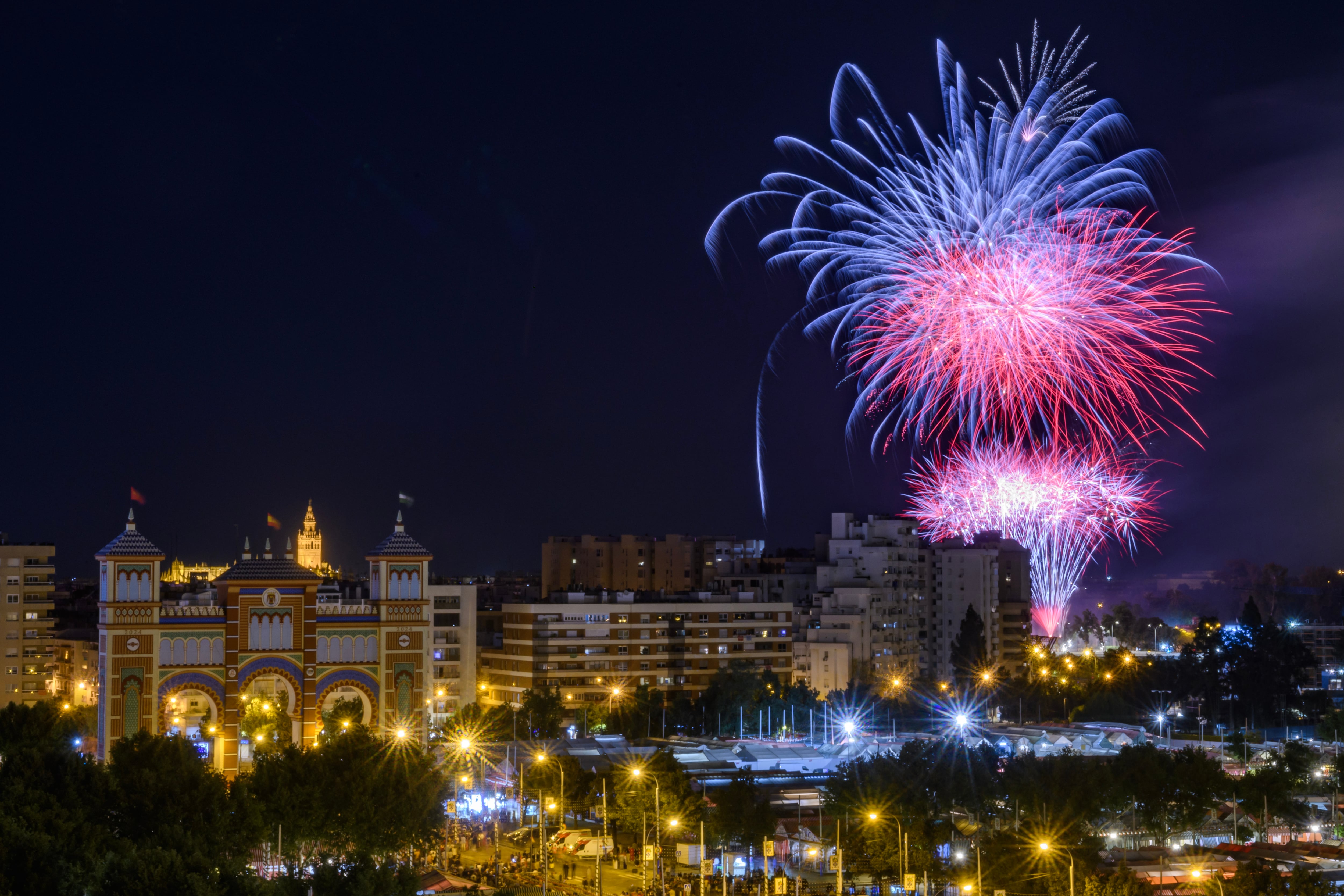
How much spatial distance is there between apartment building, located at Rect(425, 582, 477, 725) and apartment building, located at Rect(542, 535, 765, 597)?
2784 cm

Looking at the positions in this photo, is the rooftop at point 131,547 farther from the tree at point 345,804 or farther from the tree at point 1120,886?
the tree at point 1120,886

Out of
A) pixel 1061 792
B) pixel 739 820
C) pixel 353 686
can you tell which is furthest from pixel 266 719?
pixel 1061 792

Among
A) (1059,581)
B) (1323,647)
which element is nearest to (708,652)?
(1059,581)

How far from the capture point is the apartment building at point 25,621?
68125 millimetres

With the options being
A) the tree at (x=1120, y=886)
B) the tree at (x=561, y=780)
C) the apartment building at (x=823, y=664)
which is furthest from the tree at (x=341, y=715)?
the apartment building at (x=823, y=664)

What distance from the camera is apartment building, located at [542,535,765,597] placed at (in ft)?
307

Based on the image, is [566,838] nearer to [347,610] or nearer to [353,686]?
[353,686]

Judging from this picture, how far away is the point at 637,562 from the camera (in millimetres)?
94500

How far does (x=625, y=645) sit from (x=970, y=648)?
17.2m

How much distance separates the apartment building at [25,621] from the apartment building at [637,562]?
103 feet

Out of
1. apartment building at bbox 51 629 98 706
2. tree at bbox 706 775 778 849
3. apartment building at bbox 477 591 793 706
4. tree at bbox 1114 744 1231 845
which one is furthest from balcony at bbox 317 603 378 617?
apartment building at bbox 51 629 98 706

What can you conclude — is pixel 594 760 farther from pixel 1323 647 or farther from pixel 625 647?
pixel 1323 647

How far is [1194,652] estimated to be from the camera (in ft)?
227

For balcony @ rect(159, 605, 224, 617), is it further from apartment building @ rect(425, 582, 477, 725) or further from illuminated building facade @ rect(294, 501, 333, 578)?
illuminated building facade @ rect(294, 501, 333, 578)
